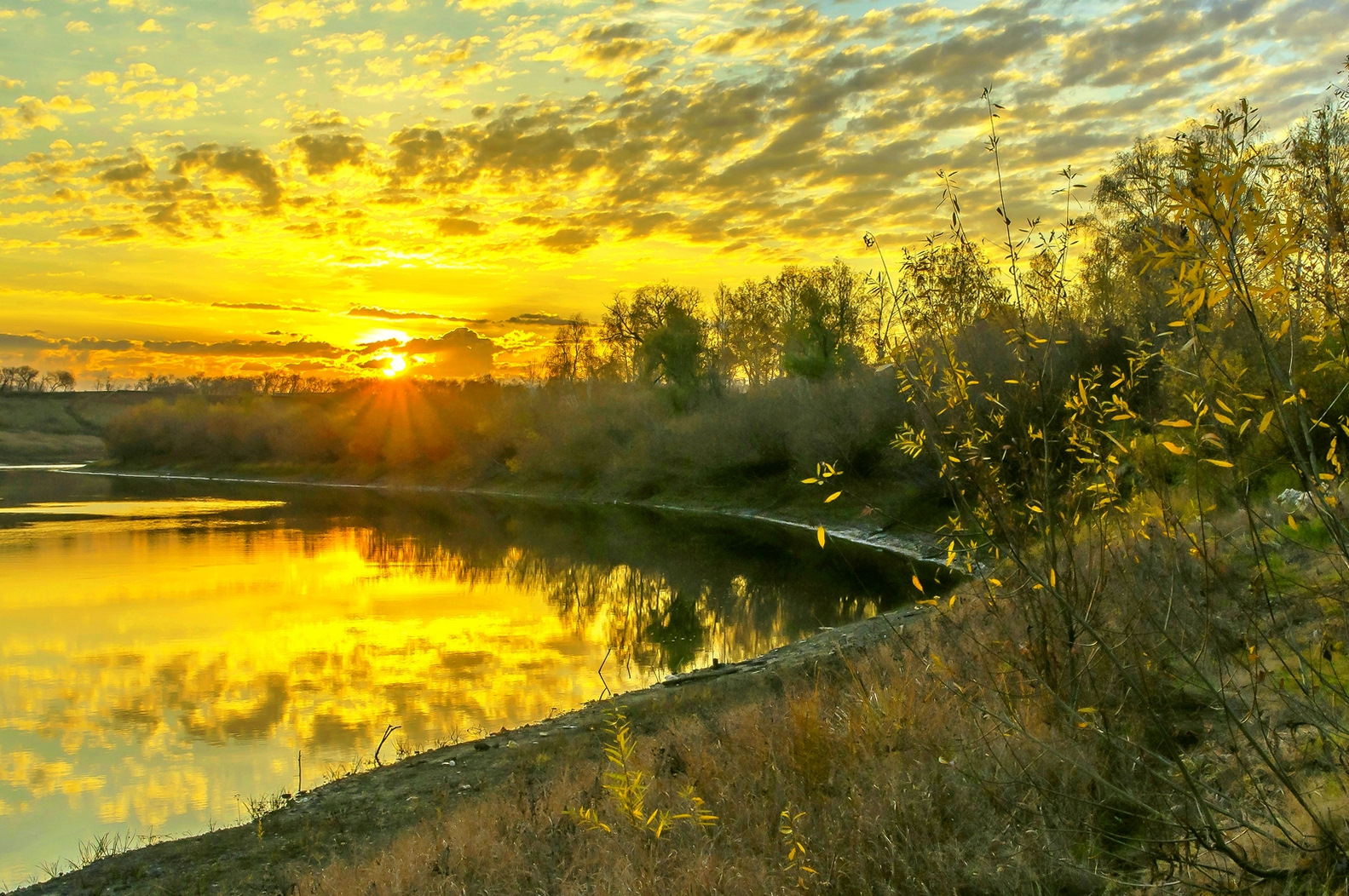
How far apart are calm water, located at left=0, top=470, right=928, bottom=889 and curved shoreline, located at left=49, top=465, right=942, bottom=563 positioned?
141cm

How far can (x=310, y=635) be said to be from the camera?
2048cm

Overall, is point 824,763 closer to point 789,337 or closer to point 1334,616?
point 1334,616

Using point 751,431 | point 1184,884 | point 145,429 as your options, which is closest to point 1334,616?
point 1184,884

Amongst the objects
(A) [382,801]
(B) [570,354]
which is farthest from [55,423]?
(A) [382,801]

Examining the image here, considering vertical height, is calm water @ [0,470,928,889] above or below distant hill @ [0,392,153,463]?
below

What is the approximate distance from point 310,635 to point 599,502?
1354 inches

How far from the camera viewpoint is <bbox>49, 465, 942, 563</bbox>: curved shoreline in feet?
106

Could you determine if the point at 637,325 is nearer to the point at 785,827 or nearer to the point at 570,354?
the point at 570,354

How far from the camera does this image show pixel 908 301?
5539 millimetres

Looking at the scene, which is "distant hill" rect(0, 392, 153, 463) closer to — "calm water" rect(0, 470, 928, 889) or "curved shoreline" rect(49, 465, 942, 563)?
"curved shoreline" rect(49, 465, 942, 563)

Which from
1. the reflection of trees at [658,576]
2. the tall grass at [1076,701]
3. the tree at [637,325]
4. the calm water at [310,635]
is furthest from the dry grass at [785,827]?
the tree at [637,325]

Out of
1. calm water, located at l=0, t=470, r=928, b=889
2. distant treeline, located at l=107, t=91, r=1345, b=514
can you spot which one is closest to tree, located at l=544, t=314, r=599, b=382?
distant treeline, located at l=107, t=91, r=1345, b=514

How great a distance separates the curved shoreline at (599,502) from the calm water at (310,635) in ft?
4.63

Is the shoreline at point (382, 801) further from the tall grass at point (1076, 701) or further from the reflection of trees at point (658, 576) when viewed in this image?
the reflection of trees at point (658, 576)
